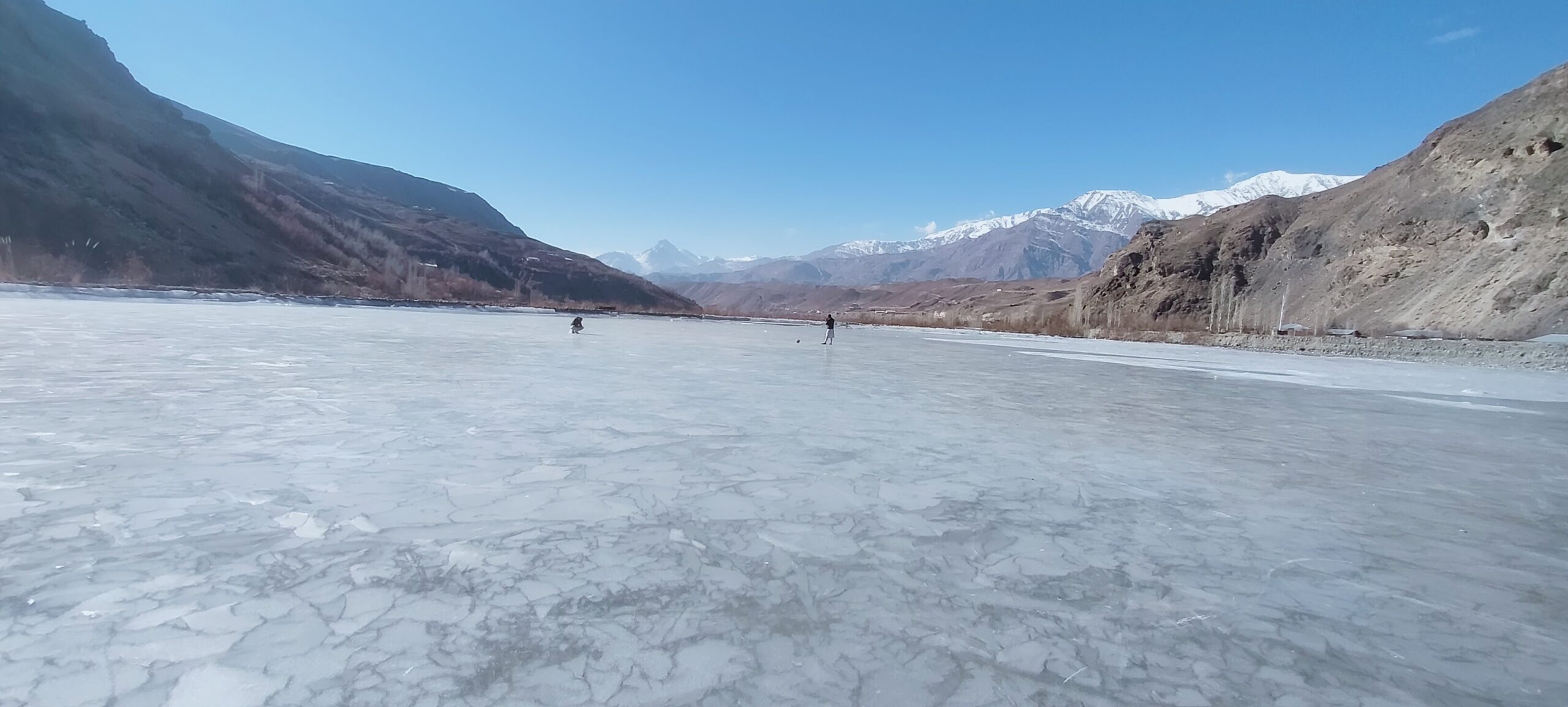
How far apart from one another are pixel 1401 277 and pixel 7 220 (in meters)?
79.8

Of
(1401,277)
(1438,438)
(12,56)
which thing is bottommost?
(1438,438)

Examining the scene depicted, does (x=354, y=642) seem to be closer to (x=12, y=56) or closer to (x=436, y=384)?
(x=436, y=384)

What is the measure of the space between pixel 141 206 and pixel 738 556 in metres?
64.2

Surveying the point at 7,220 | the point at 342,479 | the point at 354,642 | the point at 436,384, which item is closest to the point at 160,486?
the point at 342,479

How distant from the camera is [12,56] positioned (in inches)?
2137

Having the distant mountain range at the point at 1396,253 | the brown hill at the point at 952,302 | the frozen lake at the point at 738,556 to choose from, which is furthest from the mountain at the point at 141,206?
the distant mountain range at the point at 1396,253

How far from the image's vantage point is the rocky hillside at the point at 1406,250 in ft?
96.3

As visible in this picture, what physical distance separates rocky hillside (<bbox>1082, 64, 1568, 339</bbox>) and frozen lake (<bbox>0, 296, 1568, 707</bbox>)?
31326mm

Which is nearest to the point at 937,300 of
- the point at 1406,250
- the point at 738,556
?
the point at 1406,250

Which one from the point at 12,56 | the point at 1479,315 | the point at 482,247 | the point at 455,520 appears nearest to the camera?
the point at 455,520

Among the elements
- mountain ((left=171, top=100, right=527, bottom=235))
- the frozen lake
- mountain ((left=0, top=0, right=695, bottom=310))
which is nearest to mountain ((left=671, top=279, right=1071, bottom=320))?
mountain ((left=0, top=0, right=695, bottom=310))

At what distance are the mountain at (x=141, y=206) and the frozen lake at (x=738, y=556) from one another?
43.9m

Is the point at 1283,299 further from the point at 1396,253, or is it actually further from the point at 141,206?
the point at 141,206

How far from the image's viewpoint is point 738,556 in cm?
308
